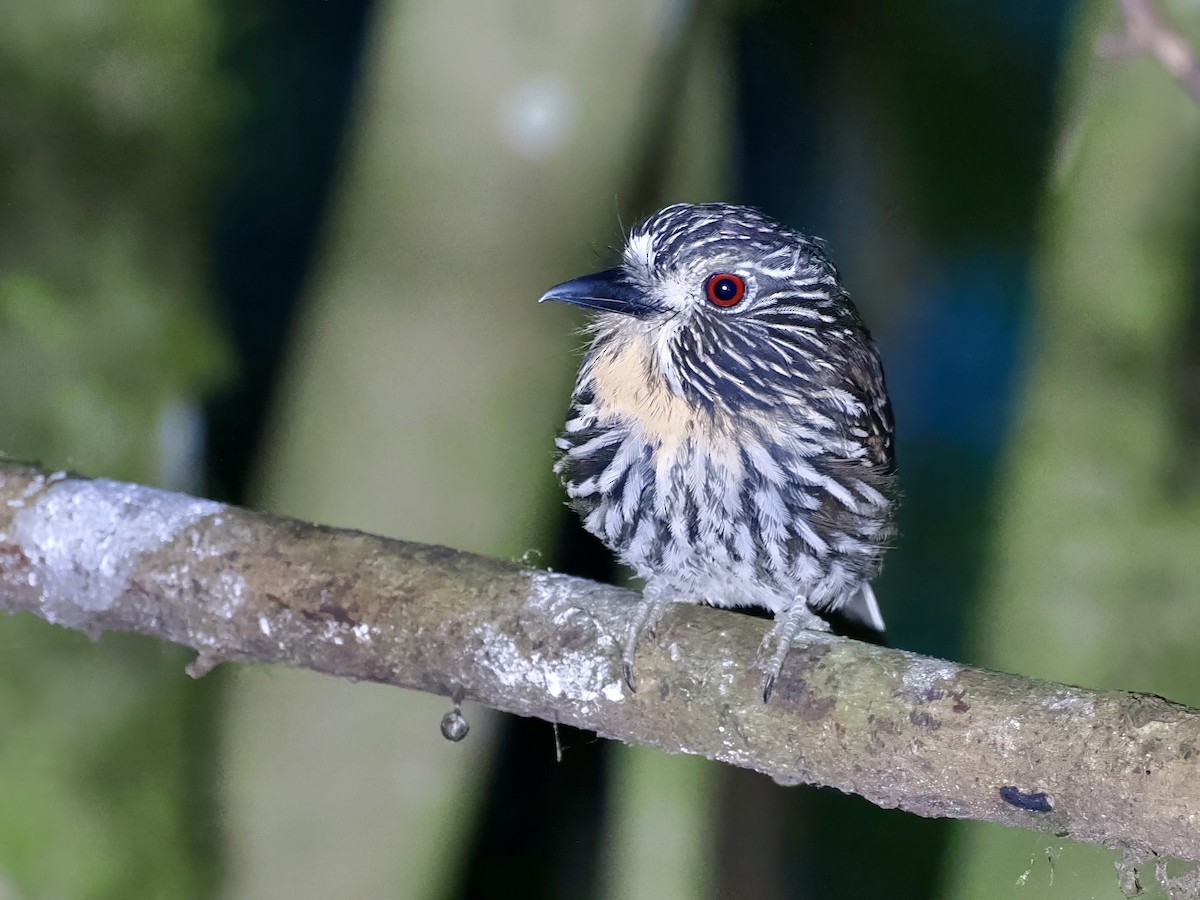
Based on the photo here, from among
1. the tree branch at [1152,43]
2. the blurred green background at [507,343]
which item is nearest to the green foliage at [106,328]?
the blurred green background at [507,343]

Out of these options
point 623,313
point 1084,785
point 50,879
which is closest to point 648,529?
point 623,313

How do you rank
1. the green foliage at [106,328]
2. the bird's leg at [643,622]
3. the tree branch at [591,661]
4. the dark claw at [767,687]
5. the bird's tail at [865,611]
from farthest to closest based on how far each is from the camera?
the green foliage at [106,328] < the bird's tail at [865,611] < the bird's leg at [643,622] < the dark claw at [767,687] < the tree branch at [591,661]

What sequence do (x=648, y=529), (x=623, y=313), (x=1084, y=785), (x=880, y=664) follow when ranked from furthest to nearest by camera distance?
(x=648, y=529), (x=623, y=313), (x=880, y=664), (x=1084, y=785)

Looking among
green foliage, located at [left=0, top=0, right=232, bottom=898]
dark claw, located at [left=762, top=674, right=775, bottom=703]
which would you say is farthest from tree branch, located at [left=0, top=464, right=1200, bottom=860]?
green foliage, located at [left=0, top=0, right=232, bottom=898]

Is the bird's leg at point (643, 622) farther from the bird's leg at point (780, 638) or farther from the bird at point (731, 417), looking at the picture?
the bird's leg at point (780, 638)

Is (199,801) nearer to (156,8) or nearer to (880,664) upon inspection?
(880,664)

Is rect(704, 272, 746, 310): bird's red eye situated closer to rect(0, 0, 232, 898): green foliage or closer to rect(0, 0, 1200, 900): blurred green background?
rect(0, 0, 1200, 900): blurred green background
